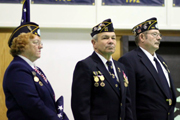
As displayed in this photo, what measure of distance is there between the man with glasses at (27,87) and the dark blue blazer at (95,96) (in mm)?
252

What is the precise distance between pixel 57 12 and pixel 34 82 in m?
2.51

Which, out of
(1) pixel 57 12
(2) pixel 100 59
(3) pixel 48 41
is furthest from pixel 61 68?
(2) pixel 100 59

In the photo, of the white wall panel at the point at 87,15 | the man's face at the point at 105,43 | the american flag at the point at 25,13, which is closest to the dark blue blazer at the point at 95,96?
the man's face at the point at 105,43

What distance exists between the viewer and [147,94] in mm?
3482

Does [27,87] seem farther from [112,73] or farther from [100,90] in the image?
[112,73]

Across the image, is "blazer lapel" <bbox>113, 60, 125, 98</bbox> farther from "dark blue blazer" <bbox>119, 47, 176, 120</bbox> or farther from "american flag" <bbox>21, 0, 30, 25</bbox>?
"american flag" <bbox>21, 0, 30, 25</bbox>

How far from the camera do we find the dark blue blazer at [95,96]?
9.80 ft

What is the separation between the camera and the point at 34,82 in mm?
2643

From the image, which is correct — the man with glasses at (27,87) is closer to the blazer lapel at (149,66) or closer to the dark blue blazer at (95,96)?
the dark blue blazer at (95,96)

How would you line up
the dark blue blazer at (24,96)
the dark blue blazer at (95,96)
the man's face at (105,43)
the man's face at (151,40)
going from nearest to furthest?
the dark blue blazer at (24,96), the dark blue blazer at (95,96), the man's face at (105,43), the man's face at (151,40)

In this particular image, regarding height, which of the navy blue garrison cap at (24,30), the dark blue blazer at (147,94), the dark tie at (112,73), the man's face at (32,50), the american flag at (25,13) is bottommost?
the dark blue blazer at (147,94)

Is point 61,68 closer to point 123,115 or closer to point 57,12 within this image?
point 57,12

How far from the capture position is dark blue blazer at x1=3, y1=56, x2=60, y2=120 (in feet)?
8.24

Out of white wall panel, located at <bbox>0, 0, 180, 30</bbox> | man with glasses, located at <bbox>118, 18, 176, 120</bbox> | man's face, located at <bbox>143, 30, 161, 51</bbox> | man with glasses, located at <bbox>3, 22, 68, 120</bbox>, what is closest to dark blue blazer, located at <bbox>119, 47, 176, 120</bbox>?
man with glasses, located at <bbox>118, 18, 176, 120</bbox>
